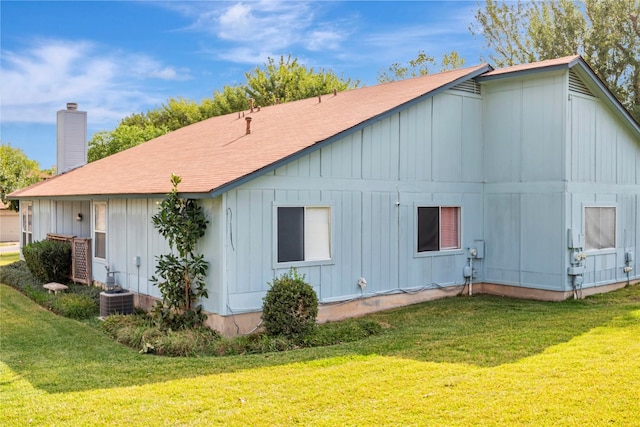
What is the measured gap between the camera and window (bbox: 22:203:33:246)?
19.3 meters

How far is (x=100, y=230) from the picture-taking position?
13664mm

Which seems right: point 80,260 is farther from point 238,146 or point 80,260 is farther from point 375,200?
point 375,200

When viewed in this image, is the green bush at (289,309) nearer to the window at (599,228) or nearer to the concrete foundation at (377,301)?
the concrete foundation at (377,301)

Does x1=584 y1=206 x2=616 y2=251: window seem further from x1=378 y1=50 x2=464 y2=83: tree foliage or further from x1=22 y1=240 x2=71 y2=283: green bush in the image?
x1=378 y1=50 x2=464 y2=83: tree foliage

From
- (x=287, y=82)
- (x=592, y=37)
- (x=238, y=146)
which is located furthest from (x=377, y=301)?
(x=287, y=82)

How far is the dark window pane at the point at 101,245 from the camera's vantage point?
13469mm

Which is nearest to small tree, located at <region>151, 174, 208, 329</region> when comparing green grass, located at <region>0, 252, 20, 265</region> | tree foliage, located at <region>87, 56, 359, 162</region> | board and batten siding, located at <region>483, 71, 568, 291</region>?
board and batten siding, located at <region>483, 71, 568, 291</region>

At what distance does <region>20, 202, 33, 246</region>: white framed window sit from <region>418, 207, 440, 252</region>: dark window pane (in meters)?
13.2

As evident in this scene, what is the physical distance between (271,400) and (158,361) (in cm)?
249

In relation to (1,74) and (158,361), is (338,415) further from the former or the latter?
(1,74)

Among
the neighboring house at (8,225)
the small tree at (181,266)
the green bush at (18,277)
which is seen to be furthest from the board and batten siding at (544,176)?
the neighboring house at (8,225)

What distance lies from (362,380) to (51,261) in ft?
35.7

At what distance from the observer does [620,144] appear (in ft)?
46.5

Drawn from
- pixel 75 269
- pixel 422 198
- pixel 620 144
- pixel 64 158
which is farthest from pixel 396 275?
pixel 64 158
